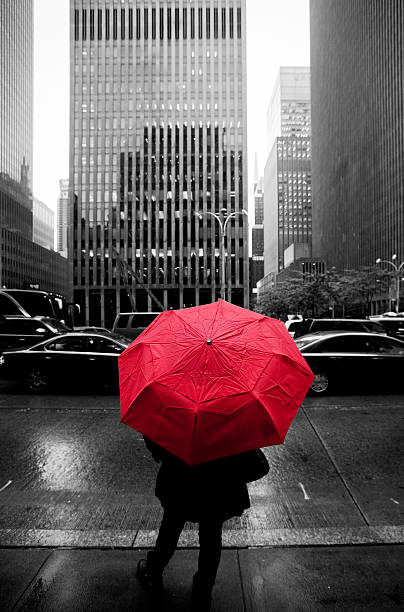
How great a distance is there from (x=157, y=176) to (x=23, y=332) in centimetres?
8434

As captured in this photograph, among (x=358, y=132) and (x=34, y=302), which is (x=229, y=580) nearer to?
(x=34, y=302)

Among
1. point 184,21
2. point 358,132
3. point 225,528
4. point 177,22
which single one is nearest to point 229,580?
point 225,528

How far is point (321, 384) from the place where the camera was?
397 inches

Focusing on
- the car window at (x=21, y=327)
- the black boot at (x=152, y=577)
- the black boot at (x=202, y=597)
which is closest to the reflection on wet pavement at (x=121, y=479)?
the black boot at (x=152, y=577)

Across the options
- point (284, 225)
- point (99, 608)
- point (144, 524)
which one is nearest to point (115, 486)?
point (144, 524)

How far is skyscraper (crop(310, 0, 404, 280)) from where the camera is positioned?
80.4 m

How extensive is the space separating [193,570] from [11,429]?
5.13m

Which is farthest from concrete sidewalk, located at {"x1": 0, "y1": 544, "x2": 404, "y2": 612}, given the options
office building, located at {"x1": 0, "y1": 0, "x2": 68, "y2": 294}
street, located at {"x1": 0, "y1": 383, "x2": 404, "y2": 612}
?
office building, located at {"x1": 0, "y1": 0, "x2": 68, "y2": 294}

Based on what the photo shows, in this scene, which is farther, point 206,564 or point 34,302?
point 34,302

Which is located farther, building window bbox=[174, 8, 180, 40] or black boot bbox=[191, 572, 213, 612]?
building window bbox=[174, 8, 180, 40]

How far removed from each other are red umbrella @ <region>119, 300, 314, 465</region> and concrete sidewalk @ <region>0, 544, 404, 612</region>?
1.18m

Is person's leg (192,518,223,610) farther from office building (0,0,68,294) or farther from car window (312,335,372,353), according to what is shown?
office building (0,0,68,294)

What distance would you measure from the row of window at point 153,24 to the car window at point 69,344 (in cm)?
10562

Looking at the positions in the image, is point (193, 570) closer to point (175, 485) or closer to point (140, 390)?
point (175, 485)
